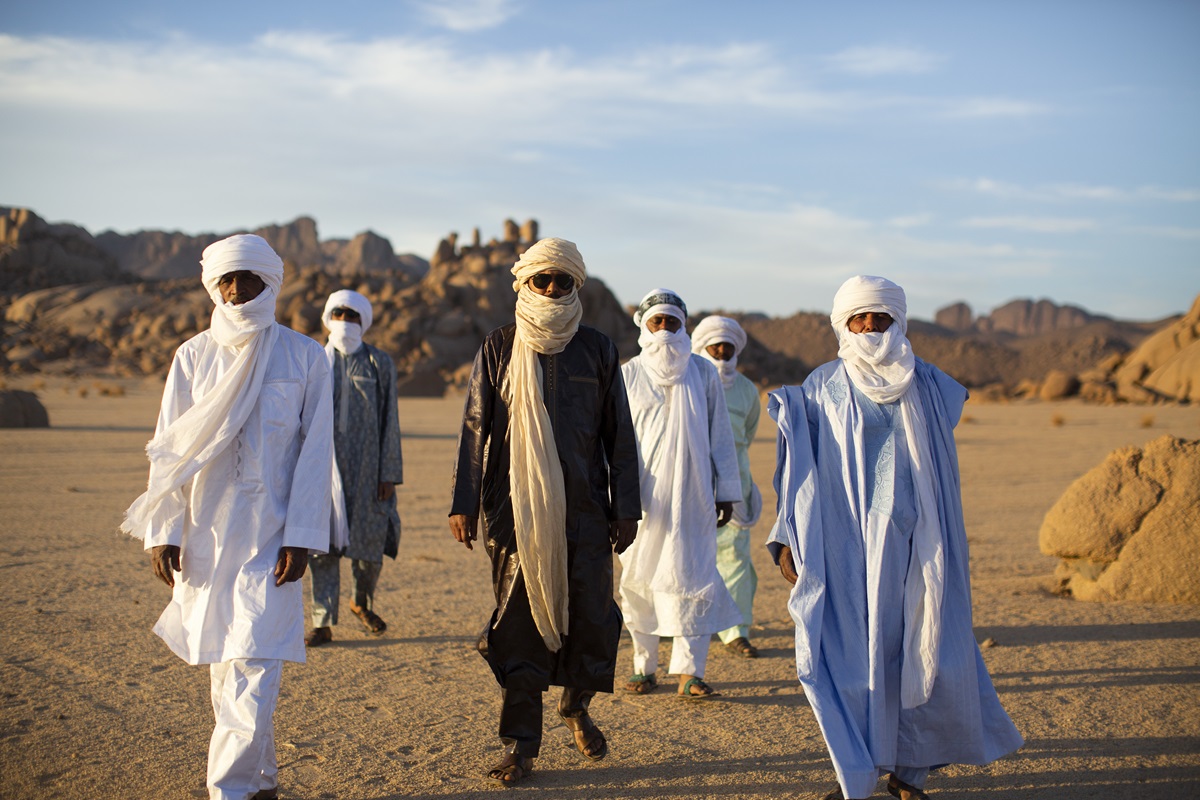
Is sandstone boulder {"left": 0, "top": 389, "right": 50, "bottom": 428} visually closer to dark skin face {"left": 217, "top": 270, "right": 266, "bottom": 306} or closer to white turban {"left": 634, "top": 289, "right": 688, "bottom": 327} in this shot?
white turban {"left": 634, "top": 289, "right": 688, "bottom": 327}

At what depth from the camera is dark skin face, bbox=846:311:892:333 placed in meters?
4.33

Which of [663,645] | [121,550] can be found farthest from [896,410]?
[121,550]

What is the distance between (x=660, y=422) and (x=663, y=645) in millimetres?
1793

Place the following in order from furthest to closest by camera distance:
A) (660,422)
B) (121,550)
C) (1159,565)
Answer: (121,550)
(1159,565)
(660,422)

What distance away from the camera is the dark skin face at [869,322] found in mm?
4328

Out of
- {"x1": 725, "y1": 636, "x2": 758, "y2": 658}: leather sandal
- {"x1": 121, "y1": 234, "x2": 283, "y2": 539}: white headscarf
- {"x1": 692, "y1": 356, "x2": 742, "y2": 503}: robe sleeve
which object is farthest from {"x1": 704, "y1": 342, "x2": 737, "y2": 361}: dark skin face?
{"x1": 121, "y1": 234, "x2": 283, "y2": 539}: white headscarf

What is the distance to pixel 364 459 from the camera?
22.9ft

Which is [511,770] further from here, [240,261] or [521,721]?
[240,261]

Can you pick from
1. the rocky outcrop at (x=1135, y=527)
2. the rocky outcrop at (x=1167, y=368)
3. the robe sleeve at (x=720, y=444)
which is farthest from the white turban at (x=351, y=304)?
the rocky outcrop at (x=1167, y=368)

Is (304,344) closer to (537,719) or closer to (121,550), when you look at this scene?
(537,719)

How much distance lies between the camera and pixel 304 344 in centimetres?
440

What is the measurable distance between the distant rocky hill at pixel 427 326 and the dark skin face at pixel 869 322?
106 ft

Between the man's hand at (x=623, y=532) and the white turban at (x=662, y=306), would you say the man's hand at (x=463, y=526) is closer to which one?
the man's hand at (x=623, y=532)

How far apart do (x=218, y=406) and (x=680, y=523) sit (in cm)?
265
